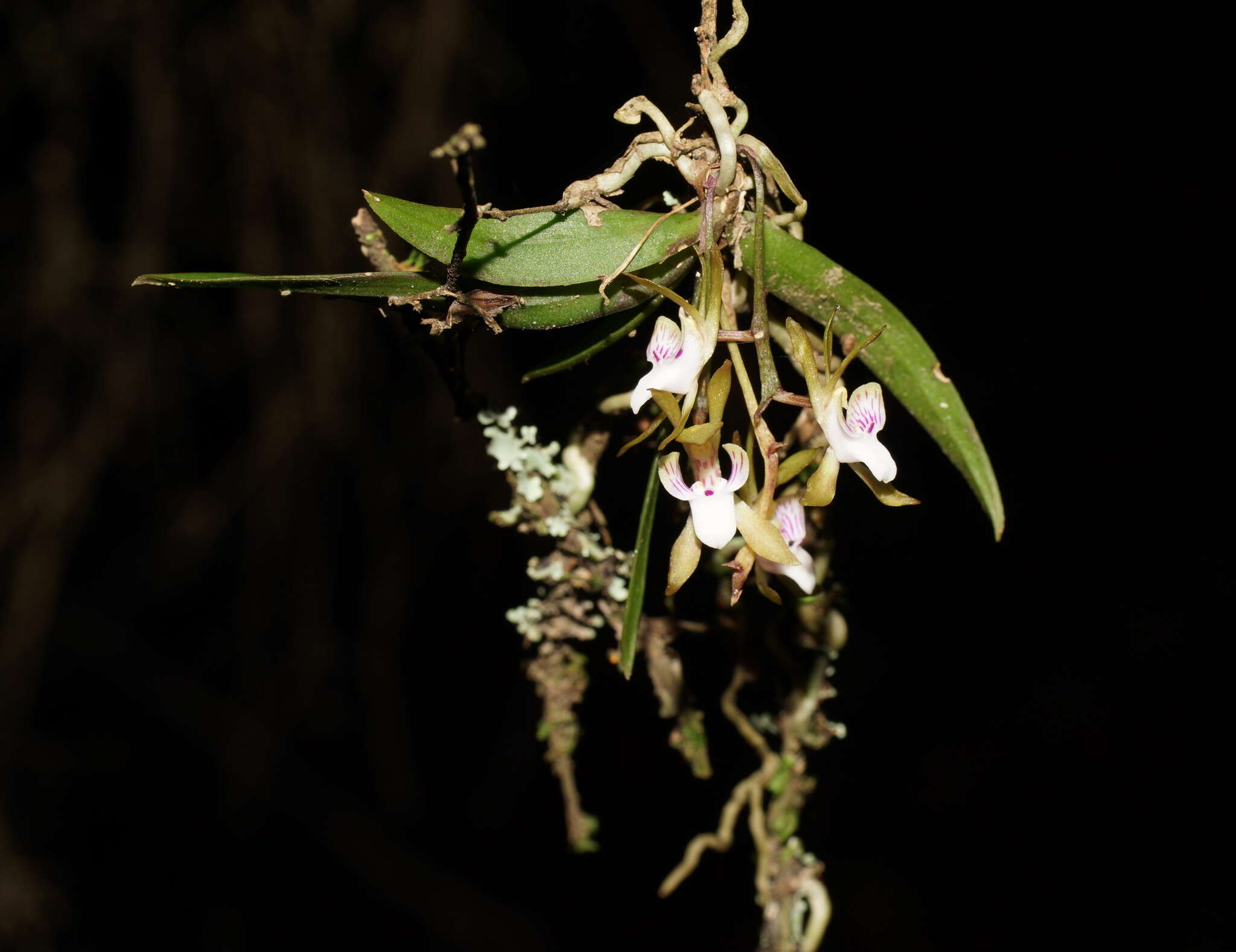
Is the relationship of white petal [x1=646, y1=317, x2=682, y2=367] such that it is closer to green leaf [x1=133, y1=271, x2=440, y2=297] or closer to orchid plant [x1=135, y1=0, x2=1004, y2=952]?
orchid plant [x1=135, y1=0, x2=1004, y2=952]

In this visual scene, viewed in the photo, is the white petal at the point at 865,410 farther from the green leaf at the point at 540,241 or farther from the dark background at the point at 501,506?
the dark background at the point at 501,506

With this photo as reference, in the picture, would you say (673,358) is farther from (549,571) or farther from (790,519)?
(549,571)

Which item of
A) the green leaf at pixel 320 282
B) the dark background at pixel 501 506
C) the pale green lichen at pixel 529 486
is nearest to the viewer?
the green leaf at pixel 320 282

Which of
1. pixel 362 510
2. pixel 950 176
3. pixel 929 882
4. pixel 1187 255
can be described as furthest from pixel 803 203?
pixel 929 882

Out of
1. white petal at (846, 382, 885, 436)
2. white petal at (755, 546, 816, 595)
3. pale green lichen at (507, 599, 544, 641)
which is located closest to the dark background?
pale green lichen at (507, 599, 544, 641)

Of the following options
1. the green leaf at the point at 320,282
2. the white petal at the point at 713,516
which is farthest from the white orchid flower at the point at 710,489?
the green leaf at the point at 320,282

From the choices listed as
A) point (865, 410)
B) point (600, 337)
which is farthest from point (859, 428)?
point (600, 337)
